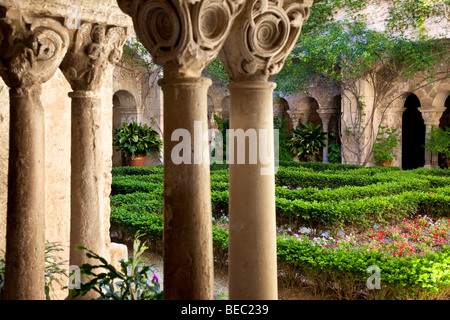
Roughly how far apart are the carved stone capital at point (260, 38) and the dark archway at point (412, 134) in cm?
1536

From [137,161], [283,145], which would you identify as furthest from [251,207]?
[283,145]

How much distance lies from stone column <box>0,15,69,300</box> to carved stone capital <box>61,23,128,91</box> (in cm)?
33

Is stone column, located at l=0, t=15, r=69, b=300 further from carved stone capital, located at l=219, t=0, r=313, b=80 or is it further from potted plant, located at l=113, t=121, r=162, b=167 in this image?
potted plant, located at l=113, t=121, r=162, b=167

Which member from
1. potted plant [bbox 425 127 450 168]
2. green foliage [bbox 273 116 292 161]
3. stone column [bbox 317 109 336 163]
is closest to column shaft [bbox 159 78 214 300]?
potted plant [bbox 425 127 450 168]

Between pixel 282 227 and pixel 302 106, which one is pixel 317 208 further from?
pixel 302 106

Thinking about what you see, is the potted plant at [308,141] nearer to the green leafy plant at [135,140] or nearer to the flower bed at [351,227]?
the green leafy plant at [135,140]

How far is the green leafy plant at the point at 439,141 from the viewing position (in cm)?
1270

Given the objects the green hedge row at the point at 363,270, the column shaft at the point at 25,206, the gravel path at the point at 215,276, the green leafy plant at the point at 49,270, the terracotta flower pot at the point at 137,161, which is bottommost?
the gravel path at the point at 215,276

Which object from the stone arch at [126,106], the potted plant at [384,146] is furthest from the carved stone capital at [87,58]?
the stone arch at [126,106]

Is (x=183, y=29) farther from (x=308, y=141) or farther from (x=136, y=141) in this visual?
(x=308, y=141)

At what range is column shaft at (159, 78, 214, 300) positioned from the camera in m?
2.05

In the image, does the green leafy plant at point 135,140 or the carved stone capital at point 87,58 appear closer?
the carved stone capital at point 87,58

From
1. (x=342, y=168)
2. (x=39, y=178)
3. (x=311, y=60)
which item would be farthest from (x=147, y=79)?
(x=39, y=178)

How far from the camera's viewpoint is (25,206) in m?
2.61
